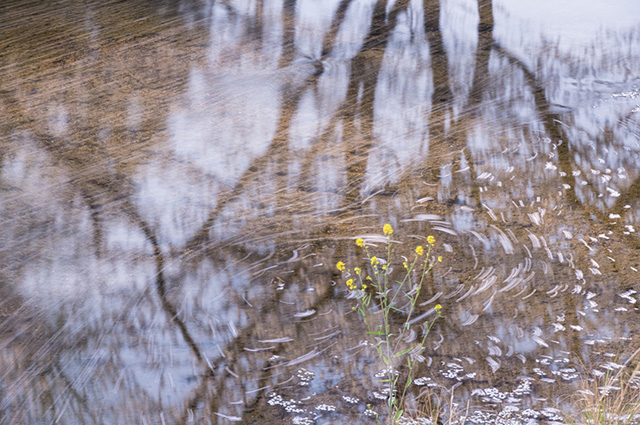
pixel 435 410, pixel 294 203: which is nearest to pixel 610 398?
pixel 435 410

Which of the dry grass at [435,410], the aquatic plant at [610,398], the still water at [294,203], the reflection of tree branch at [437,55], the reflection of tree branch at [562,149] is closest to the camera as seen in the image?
the aquatic plant at [610,398]

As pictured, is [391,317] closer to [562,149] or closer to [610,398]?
[610,398]

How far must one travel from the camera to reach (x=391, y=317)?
1887 mm

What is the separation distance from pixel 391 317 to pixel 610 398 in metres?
0.60

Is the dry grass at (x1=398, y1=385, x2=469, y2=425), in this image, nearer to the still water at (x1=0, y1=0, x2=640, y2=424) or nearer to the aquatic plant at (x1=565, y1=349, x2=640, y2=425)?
the still water at (x1=0, y1=0, x2=640, y2=424)

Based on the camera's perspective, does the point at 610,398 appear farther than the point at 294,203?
No

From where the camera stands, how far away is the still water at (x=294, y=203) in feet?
5.57

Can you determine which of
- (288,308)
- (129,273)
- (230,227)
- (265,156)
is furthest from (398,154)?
(129,273)

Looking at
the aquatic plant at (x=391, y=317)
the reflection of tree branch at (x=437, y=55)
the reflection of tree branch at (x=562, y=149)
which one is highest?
Result: the reflection of tree branch at (x=437, y=55)

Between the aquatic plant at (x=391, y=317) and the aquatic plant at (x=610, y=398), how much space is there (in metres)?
0.40

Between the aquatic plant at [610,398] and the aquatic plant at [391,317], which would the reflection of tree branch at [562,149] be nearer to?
the aquatic plant at [610,398]

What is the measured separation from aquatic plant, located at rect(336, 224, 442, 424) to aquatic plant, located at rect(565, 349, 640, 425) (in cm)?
40

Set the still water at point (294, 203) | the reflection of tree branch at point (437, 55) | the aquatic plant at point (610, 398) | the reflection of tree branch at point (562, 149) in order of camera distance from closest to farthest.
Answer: the aquatic plant at point (610, 398), the still water at point (294, 203), the reflection of tree branch at point (562, 149), the reflection of tree branch at point (437, 55)

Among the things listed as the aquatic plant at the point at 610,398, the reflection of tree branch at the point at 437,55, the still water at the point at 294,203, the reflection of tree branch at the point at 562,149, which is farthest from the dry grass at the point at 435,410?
the reflection of tree branch at the point at 437,55
